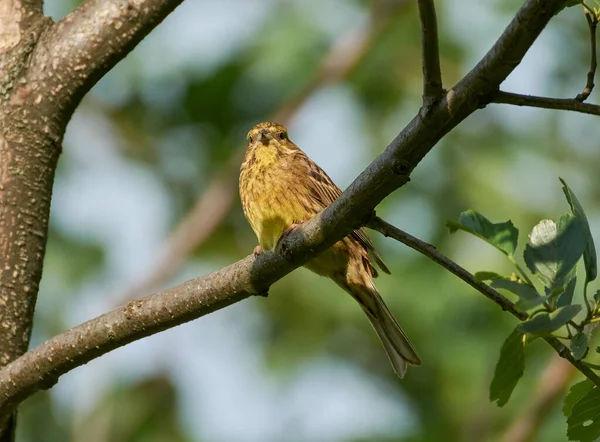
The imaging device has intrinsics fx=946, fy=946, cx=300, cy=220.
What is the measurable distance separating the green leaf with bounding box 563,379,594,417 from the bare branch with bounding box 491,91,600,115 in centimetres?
61

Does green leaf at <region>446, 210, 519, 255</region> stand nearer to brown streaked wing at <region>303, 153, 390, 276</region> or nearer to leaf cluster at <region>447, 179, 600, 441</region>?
leaf cluster at <region>447, 179, 600, 441</region>

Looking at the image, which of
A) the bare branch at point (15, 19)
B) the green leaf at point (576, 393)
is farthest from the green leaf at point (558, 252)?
the bare branch at point (15, 19)

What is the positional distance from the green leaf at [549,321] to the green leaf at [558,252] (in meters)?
0.05

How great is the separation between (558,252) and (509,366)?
0.32 m

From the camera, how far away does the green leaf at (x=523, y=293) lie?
182 cm

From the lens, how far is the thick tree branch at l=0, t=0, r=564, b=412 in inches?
78.6

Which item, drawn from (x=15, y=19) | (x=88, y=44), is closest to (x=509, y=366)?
(x=88, y=44)

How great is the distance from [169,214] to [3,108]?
15.0 feet

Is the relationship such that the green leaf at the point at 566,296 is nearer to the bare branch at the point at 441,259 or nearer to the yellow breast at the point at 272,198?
the bare branch at the point at 441,259

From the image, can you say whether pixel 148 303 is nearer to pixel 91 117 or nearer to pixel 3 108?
pixel 3 108

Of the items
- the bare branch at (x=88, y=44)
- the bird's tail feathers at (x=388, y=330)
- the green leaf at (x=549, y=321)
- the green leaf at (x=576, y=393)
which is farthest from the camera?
the bird's tail feathers at (x=388, y=330)

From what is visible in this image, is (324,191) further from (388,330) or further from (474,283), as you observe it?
(474,283)

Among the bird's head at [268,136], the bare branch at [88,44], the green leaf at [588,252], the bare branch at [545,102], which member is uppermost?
the bird's head at [268,136]

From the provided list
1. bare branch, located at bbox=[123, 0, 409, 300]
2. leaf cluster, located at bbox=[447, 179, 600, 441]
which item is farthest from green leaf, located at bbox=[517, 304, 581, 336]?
bare branch, located at bbox=[123, 0, 409, 300]
